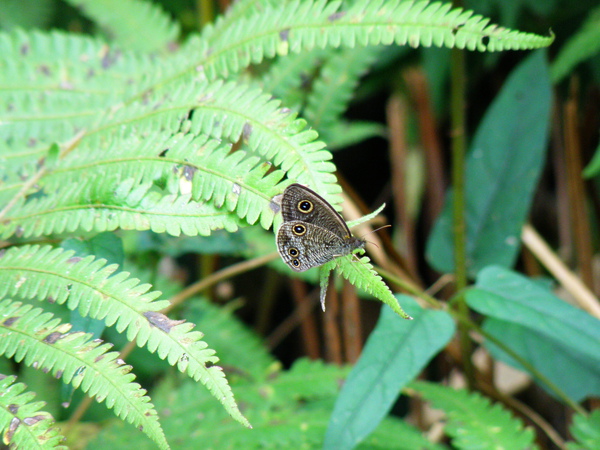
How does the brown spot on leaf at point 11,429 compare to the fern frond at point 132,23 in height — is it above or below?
below

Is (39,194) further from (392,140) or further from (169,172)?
(392,140)

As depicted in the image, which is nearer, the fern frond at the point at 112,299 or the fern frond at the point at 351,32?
the fern frond at the point at 112,299

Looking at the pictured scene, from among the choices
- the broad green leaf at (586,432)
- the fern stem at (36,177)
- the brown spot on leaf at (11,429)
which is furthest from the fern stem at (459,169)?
the brown spot on leaf at (11,429)

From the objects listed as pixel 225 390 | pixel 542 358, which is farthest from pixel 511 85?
pixel 225 390

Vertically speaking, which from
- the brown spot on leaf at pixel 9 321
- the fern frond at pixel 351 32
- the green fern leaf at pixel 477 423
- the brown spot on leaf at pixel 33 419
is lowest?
the brown spot on leaf at pixel 33 419

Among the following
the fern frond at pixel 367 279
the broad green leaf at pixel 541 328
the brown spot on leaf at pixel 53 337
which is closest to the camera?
the fern frond at pixel 367 279

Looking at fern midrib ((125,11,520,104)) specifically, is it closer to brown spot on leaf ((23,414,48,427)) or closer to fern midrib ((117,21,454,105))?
fern midrib ((117,21,454,105))

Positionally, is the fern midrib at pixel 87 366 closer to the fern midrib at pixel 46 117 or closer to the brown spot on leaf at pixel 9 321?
the brown spot on leaf at pixel 9 321

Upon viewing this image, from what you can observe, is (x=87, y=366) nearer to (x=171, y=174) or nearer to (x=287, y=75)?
(x=171, y=174)
